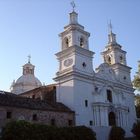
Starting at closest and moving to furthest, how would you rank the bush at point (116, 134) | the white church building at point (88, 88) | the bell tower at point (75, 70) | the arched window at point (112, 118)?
the bush at point (116, 134)
the bell tower at point (75, 70)
the white church building at point (88, 88)
the arched window at point (112, 118)

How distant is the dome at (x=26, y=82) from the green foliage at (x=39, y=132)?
26129mm

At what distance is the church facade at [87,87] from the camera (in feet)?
111

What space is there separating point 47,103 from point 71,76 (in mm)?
4598

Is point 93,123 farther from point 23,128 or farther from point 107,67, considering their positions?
point 23,128

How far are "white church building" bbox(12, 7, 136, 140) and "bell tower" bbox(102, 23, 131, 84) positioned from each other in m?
0.22

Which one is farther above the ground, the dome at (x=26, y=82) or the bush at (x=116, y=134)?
Answer: the dome at (x=26, y=82)

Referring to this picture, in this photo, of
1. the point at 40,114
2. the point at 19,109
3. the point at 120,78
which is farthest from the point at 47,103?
the point at 120,78

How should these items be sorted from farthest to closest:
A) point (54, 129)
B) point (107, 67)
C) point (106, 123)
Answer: point (107, 67) < point (106, 123) < point (54, 129)

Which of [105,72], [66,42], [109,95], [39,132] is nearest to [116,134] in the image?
[109,95]

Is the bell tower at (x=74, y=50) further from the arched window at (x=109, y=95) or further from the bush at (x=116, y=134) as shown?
the bush at (x=116, y=134)

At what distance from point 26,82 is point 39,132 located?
31028 mm

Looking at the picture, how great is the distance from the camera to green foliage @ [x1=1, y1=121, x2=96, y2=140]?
66.1 feet

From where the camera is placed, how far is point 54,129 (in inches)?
915

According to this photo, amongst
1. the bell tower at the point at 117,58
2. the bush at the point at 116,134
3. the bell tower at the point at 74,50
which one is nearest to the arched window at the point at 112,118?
the bush at the point at 116,134
